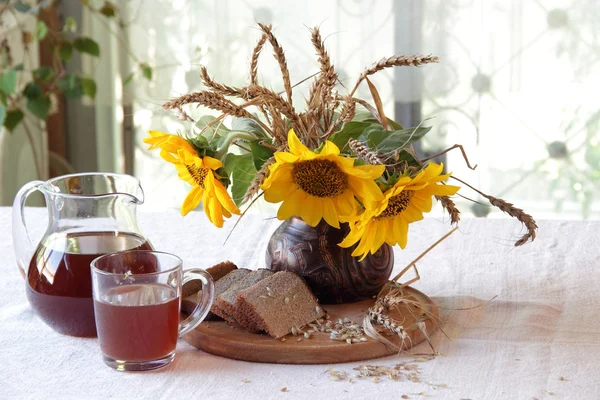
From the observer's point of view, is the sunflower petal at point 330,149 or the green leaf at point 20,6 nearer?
the sunflower petal at point 330,149

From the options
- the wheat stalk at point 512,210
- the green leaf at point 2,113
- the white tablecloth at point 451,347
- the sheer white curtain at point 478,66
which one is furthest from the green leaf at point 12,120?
the wheat stalk at point 512,210

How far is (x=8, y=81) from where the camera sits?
2.41 metres

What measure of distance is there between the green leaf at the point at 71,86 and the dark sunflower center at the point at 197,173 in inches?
68.7

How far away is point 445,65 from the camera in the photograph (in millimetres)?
2355

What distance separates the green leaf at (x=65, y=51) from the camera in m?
2.51

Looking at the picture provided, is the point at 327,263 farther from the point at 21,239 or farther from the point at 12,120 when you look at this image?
the point at 12,120

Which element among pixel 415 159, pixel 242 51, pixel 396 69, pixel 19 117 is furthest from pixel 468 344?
pixel 19 117

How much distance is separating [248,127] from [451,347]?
337mm

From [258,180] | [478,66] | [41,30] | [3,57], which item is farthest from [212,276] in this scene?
[3,57]

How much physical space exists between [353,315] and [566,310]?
28cm

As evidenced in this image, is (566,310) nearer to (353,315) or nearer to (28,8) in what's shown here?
(353,315)

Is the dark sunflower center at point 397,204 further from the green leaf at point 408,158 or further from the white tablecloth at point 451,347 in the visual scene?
the white tablecloth at point 451,347

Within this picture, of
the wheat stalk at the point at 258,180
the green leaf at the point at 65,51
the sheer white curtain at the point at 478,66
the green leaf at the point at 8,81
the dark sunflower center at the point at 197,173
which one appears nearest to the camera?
the wheat stalk at the point at 258,180

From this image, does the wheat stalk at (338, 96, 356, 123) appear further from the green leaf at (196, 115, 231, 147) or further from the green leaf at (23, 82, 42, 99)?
the green leaf at (23, 82, 42, 99)
